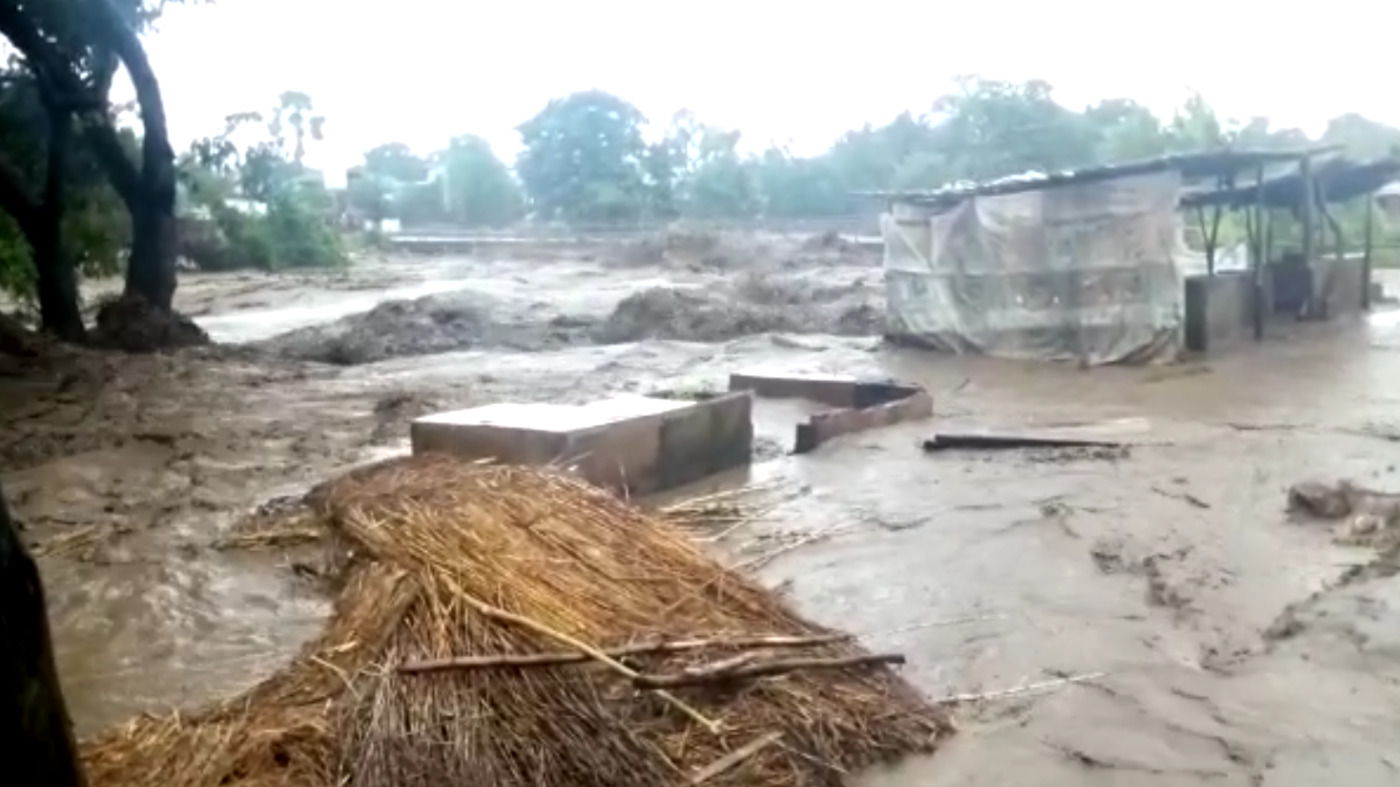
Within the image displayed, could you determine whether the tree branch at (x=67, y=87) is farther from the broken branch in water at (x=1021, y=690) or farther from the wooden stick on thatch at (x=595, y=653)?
the broken branch in water at (x=1021, y=690)

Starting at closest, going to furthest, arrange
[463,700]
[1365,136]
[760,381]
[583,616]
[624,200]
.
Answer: [463,700] < [583,616] < [760,381] < [1365,136] < [624,200]

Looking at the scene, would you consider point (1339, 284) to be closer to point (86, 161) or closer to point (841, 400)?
point (841, 400)

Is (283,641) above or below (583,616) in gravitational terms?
below

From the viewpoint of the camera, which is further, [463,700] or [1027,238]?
[1027,238]

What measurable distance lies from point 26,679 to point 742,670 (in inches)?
95.9

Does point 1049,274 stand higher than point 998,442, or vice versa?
point 1049,274

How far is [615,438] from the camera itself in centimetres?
841

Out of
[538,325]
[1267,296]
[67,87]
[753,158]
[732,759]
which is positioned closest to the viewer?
[732,759]

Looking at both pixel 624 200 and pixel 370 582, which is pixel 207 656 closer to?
pixel 370 582

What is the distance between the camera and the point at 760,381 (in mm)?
13367

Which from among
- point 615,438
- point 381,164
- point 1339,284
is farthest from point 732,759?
point 381,164

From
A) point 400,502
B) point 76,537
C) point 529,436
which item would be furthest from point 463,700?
point 76,537

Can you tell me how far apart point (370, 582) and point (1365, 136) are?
1728 inches

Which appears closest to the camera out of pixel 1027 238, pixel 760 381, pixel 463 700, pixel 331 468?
pixel 463 700
